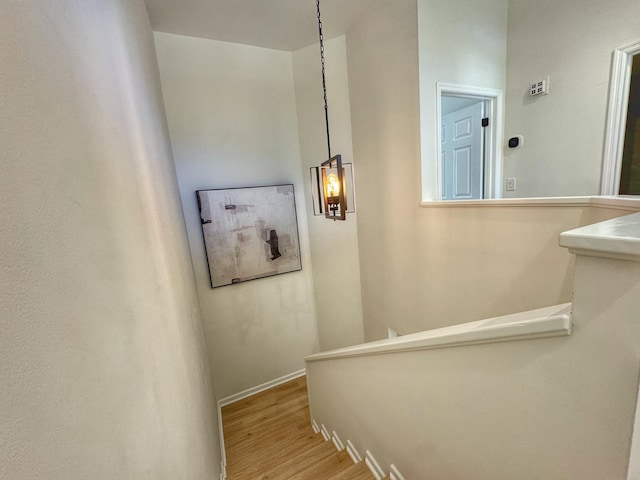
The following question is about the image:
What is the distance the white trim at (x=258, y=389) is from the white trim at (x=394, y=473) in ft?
7.84

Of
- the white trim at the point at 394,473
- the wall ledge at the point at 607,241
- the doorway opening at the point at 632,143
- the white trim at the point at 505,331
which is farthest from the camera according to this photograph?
the doorway opening at the point at 632,143

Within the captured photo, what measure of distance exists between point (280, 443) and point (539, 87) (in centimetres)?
425

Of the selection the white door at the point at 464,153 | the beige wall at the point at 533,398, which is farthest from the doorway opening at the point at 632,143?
the beige wall at the point at 533,398

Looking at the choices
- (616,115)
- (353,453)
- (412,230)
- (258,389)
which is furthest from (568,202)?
(258,389)

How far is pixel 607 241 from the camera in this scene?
0.50 metres

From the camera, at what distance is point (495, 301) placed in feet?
5.85

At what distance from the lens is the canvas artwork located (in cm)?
298

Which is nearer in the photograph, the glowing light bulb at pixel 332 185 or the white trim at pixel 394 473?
the white trim at pixel 394 473

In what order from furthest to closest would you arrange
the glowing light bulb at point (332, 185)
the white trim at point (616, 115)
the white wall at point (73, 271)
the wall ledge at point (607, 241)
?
the white trim at point (616, 115), the glowing light bulb at point (332, 185), the wall ledge at point (607, 241), the white wall at point (73, 271)

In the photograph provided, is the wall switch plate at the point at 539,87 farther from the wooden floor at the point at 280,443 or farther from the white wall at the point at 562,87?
the wooden floor at the point at 280,443

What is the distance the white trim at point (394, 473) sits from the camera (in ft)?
4.72

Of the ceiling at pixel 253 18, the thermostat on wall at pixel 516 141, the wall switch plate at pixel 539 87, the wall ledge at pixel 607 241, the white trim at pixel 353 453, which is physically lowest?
the white trim at pixel 353 453

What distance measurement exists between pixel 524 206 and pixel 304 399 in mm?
3186

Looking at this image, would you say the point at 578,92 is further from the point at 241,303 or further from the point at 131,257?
the point at 241,303
